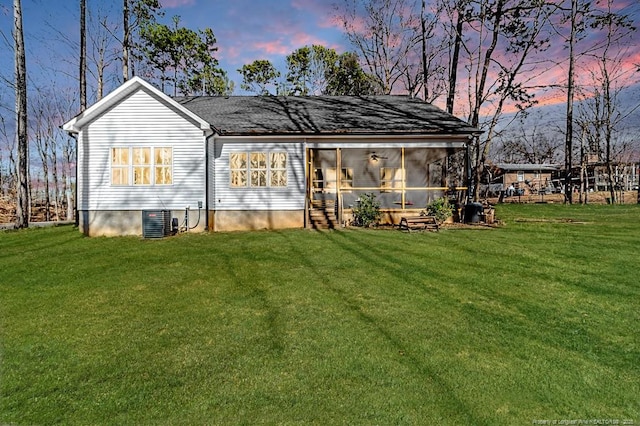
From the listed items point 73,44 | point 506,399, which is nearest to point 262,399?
point 506,399

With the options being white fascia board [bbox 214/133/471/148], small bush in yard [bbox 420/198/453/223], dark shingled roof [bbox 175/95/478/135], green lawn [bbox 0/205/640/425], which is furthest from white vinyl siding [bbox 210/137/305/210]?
green lawn [bbox 0/205/640/425]

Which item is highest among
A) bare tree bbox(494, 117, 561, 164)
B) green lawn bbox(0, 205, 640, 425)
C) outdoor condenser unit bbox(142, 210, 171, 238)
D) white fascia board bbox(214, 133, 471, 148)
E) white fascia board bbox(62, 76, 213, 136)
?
bare tree bbox(494, 117, 561, 164)

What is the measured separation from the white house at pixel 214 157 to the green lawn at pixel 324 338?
5.15 metres

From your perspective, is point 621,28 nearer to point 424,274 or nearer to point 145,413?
point 424,274

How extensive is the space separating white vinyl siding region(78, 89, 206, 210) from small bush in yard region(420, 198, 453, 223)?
28.8 feet

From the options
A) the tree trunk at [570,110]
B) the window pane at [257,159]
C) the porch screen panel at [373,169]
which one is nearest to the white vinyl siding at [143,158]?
the window pane at [257,159]

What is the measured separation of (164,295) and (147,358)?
7.74ft

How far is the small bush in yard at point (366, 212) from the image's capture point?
1422 cm

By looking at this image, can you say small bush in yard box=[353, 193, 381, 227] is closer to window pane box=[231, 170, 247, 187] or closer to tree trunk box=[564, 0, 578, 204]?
window pane box=[231, 170, 247, 187]

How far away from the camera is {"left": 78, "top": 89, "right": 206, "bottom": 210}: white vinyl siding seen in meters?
13.9

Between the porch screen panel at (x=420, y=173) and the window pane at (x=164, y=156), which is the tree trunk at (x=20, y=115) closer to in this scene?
the window pane at (x=164, y=156)

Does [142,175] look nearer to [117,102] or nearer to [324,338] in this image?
[117,102]

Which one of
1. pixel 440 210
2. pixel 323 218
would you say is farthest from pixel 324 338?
pixel 440 210

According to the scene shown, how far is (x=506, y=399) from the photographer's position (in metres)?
3.36
